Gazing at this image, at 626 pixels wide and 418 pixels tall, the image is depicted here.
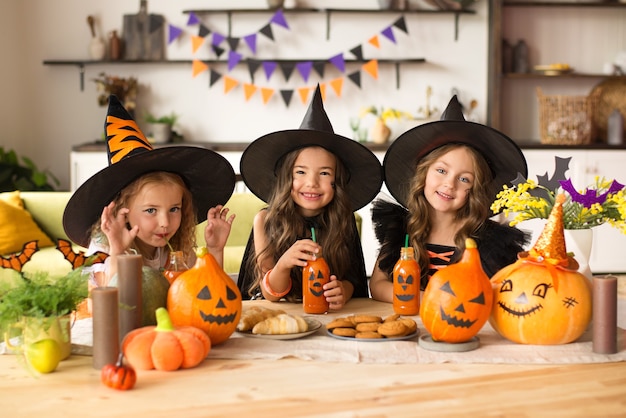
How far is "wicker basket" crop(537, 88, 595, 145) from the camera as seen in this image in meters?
5.59

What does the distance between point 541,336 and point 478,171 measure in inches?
30.8

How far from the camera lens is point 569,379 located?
Result: 1416mm

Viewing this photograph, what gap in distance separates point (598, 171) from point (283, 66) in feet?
7.79

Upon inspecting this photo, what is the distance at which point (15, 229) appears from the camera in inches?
171

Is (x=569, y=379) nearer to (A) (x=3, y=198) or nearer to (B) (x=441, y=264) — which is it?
(B) (x=441, y=264)

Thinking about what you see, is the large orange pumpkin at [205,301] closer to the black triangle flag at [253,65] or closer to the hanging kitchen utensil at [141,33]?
the black triangle flag at [253,65]

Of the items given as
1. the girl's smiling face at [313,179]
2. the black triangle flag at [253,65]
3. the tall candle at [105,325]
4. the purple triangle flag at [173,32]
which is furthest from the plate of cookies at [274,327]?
the purple triangle flag at [173,32]

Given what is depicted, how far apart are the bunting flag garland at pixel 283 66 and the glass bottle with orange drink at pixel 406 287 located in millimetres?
4079

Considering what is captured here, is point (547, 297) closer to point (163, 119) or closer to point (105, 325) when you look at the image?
point (105, 325)

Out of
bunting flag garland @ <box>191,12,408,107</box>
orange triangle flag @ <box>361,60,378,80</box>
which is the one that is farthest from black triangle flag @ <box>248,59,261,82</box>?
orange triangle flag @ <box>361,60,378,80</box>

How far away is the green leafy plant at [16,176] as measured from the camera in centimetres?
533

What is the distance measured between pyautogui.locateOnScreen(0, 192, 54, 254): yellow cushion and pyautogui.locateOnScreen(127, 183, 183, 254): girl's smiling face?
2.37 metres

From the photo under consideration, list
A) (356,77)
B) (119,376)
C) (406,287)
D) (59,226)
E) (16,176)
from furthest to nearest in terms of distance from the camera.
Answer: (356,77)
(16,176)
(59,226)
(406,287)
(119,376)

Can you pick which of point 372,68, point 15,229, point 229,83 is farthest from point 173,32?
point 15,229
